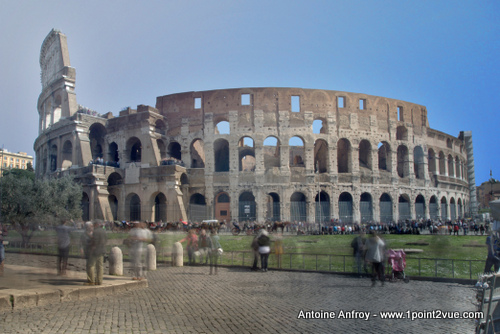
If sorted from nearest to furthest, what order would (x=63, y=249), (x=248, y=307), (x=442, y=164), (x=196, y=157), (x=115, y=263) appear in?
(x=248, y=307) → (x=63, y=249) → (x=115, y=263) → (x=196, y=157) → (x=442, y=164)

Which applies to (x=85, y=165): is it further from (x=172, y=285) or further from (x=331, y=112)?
(x=172, y=285)

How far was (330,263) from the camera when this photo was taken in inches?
418

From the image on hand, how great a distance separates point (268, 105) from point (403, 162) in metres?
14.0

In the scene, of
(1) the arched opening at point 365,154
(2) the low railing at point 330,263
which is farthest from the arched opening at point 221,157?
(2) the low railing at point 330,263

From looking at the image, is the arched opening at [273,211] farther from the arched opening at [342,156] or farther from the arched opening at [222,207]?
the arched opening at [342,156]

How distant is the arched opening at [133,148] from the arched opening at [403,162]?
23716 mm

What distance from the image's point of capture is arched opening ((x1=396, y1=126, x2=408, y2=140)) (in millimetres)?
35531

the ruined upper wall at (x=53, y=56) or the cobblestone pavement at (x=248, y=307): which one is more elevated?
the ruined upper wall at (x=53, y=56)

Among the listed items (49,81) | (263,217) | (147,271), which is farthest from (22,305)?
(49,81)

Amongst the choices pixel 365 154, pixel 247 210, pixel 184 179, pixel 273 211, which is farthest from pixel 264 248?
pixel 365 154

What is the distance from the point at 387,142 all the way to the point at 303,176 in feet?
29.0

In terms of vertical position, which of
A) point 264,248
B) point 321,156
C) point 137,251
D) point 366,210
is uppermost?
point 321,156

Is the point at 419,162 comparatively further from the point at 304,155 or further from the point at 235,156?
the point at 235,156

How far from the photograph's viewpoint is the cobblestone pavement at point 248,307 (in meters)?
5.48
